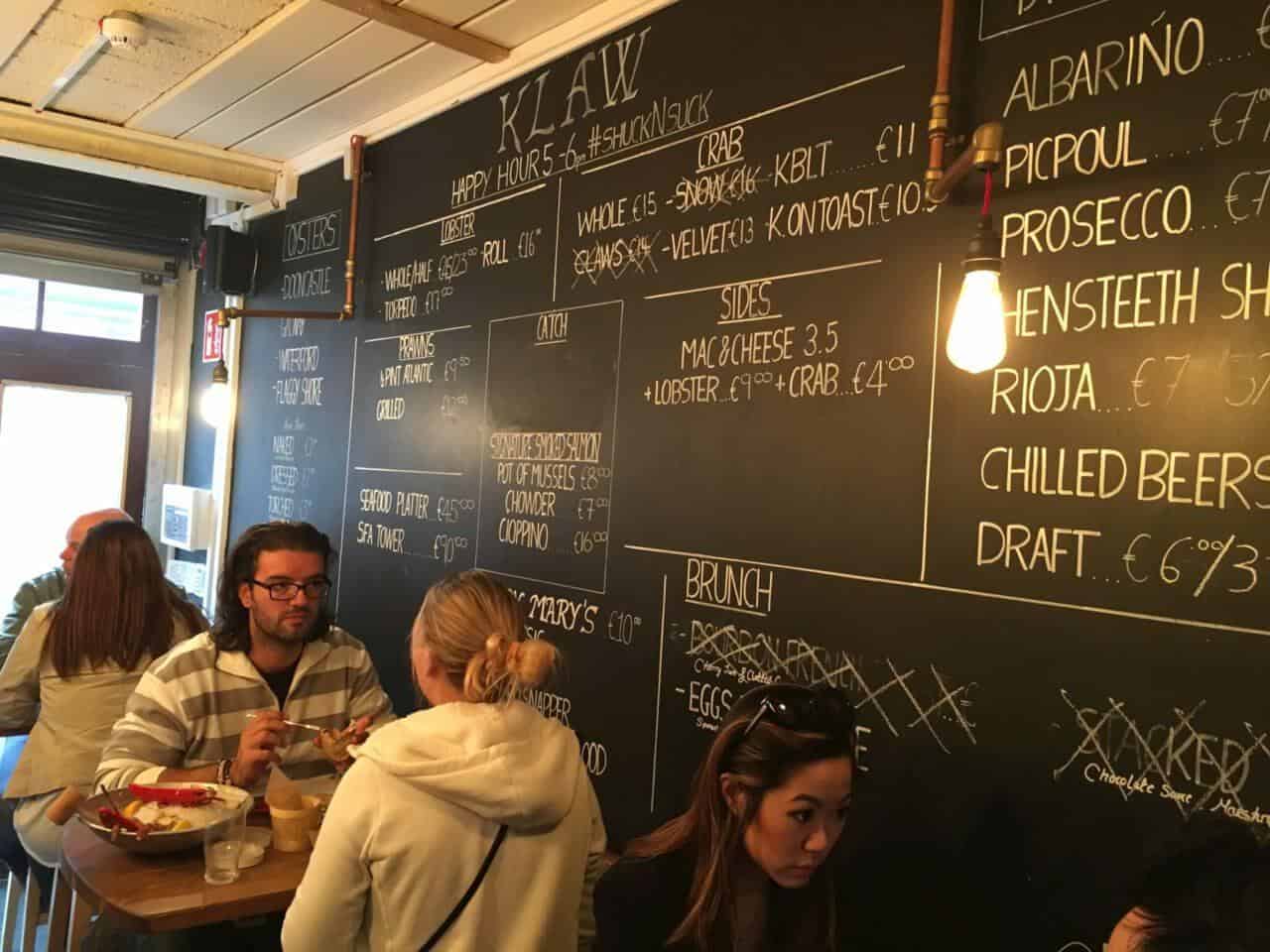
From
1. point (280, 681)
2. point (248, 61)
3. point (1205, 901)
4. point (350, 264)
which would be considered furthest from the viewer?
point (350, 264)

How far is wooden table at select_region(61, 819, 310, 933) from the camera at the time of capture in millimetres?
1699

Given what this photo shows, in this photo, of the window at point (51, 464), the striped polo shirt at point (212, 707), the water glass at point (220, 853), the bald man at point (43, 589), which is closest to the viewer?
the water glass at point (220, 853)

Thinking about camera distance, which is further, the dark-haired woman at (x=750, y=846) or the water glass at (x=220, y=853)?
the water glass at (x=220, y=853)

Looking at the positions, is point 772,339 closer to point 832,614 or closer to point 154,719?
point 832,614

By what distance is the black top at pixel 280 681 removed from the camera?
253 cm

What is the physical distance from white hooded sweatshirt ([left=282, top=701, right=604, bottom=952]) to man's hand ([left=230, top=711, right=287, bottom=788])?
616mm

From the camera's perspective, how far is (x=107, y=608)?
283cm

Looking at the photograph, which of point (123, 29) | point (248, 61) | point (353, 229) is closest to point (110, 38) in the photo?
point (123, 29)

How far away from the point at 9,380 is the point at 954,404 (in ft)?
15.4

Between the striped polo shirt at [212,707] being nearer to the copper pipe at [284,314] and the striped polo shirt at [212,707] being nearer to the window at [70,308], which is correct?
the copper pipe at [284,314]

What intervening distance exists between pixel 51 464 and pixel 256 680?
333cm

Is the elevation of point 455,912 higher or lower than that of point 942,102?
lower

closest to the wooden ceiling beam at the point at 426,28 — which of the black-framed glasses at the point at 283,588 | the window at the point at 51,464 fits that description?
the black-framed glasses at the point at 283,588

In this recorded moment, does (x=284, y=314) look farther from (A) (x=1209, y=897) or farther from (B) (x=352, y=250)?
(A) (x=1209, y=897)
